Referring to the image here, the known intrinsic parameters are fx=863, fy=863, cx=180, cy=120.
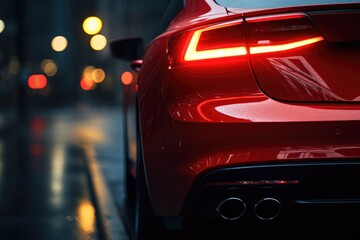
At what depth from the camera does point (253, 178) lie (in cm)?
374

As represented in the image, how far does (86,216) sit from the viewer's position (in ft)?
23.0

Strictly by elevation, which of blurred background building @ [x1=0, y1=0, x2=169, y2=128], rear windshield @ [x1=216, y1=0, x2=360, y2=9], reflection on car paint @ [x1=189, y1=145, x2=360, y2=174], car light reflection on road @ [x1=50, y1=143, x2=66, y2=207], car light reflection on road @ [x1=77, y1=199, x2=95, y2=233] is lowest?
blurred background building @ [x1=0, y1=0, x2=169, y2=128]

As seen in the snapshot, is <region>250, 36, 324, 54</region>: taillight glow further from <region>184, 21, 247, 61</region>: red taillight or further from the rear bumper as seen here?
the rear bumper

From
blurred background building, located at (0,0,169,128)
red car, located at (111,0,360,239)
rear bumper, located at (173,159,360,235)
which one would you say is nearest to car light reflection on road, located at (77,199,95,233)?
red car, located at (111,0,360,239)

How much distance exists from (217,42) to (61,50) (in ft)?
204

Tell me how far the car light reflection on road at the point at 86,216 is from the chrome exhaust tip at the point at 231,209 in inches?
101

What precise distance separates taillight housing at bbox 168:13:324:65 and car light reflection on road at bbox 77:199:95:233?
105 inches

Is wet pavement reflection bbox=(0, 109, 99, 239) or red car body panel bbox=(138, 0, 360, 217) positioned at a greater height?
red car body panel bbox=(138, 0, 360, 217)

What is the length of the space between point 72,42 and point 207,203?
349 feet

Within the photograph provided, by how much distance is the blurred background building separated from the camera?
33125 millimetres

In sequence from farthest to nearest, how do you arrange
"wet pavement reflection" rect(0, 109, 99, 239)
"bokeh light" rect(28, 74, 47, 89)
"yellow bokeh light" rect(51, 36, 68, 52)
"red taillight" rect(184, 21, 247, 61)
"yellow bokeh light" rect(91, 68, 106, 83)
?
"yellow bokeh light" rect(91, 68, 106, 83)
"bokeh light" rect(28, 74, 47, 89)
"yellow bokeh light" rect(51, 36, 68, 52)
"wet pavement reflection" rect(0, 109, 99, 239)
"red taillight" rect(184, 21, 247, 61)

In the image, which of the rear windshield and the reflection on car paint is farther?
the rear windshield

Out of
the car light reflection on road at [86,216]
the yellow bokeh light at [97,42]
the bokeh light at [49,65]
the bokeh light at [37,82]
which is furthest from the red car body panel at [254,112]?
the bokeh light at [49,65]

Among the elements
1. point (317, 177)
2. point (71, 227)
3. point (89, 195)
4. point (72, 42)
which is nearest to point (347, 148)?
point (317, 177)
